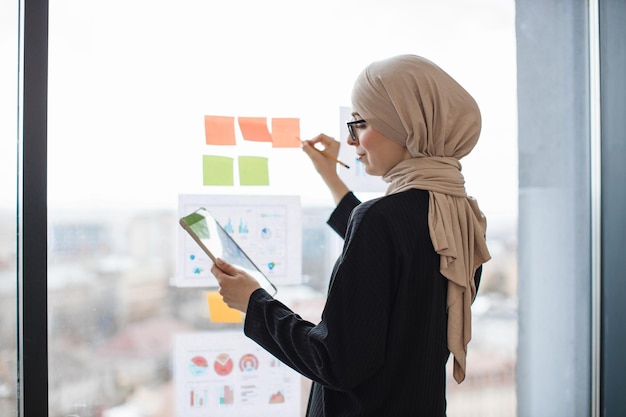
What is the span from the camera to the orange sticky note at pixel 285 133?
5.08 feet

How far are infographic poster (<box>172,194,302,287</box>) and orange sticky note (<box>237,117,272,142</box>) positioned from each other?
16 cm

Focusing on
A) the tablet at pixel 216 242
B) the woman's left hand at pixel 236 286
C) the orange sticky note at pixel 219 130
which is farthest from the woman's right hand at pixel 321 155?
the woman's left hand at pixel 236 286

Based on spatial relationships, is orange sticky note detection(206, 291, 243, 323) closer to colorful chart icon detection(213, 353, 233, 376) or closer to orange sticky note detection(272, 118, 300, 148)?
colorful chart icon detection(213, 353, 233, 376)

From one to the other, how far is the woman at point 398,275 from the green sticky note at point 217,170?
1.60ft

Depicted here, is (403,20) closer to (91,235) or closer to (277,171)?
(277,171)

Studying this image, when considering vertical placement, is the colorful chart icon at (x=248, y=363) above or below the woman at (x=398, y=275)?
below

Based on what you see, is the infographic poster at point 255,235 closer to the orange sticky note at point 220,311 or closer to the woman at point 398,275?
the orange sticky note at point 220,311

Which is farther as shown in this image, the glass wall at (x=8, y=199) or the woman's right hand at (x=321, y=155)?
the woman's right hand at (x=321, y=155)

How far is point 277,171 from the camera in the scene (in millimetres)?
1560

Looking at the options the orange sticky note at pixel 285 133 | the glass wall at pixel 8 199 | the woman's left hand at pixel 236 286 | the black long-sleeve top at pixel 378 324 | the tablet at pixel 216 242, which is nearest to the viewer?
the black long-sleeve top at pixel 378 324

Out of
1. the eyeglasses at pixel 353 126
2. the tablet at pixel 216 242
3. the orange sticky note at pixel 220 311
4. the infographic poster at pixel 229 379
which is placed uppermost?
the eyeglasses at pixel 353 126

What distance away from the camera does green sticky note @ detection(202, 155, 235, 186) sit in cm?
150

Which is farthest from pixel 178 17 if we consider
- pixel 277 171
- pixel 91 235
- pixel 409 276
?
pixel 409 276

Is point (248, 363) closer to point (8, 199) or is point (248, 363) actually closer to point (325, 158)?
point (325, 158)
